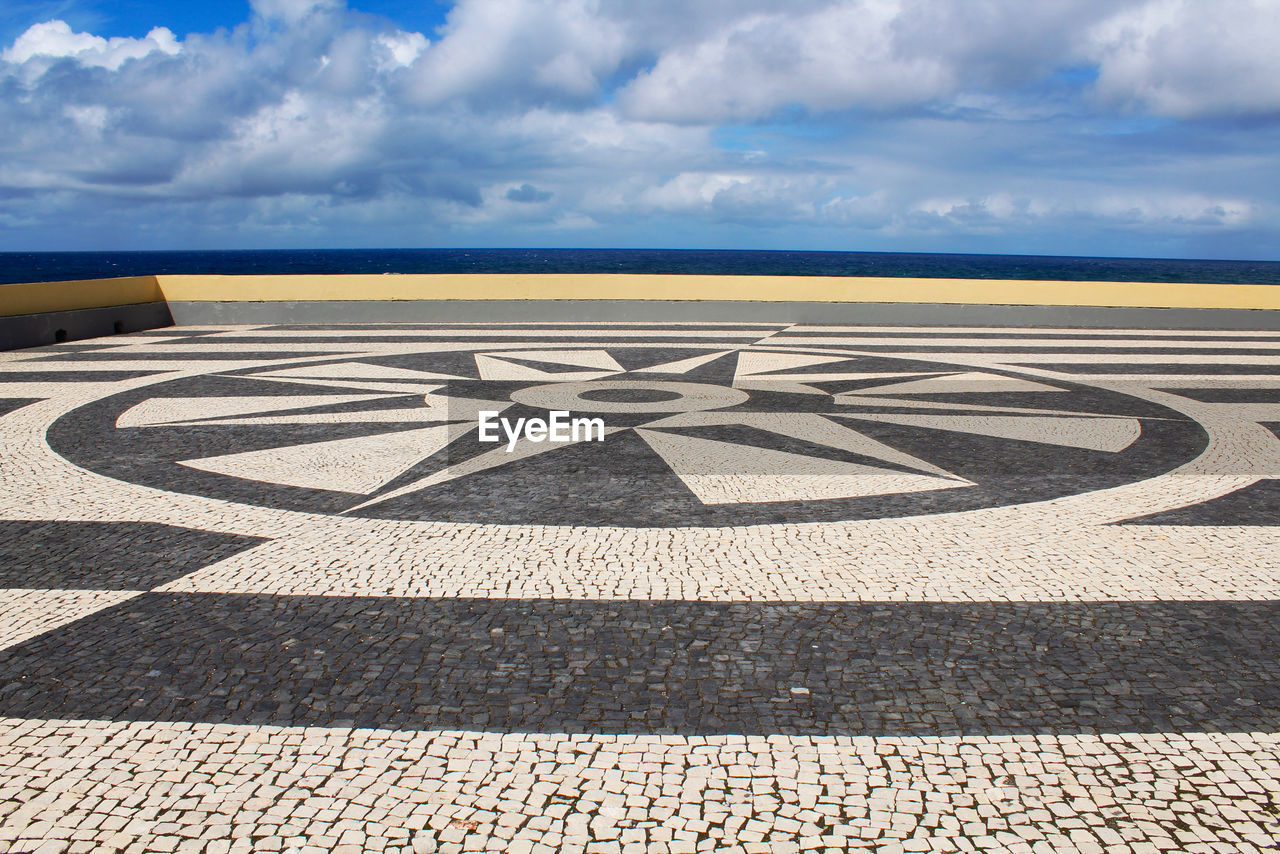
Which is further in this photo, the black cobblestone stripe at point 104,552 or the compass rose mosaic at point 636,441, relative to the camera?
the compass rose mosaic at point 636,441

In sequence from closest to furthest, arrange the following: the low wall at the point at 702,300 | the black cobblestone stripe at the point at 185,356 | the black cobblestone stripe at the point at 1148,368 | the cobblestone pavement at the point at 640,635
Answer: the cobblestone pavement at the point at 640,635 → the black cobblestone stripe at the point at 1148,368 → the black cobblestone stripe at the point at 185,356 → the low wall at the point at 702,300

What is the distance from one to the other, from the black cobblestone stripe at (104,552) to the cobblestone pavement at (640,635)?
0.11 feet

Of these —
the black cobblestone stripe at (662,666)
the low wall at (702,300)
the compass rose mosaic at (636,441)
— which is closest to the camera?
the black cobblestone stripe at (662,666)

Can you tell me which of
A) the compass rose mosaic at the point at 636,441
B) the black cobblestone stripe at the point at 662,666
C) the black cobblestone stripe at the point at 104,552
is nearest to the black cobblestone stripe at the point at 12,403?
the compass rose mosaic at the point at 636,441

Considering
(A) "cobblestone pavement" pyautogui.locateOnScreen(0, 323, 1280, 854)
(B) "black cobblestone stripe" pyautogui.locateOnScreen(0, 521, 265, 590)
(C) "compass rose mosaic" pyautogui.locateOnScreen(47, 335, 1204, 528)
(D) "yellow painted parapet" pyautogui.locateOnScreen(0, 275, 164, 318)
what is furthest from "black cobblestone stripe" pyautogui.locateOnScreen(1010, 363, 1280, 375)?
(D) "yellow painted parapet" pyautogui.locateOnScreen(0, 275, 164, 318)

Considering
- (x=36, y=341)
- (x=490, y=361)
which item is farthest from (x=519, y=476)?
(x=36, y=341)

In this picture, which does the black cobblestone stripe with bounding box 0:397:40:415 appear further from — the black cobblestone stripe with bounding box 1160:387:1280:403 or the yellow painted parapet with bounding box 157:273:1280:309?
the black cobblestone stripe with bounding box 1160:387:1280:403

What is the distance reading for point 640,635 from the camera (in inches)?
159

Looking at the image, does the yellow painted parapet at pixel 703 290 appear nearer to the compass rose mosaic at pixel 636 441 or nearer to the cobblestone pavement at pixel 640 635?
the compass rose mosaic at pixel 636 441

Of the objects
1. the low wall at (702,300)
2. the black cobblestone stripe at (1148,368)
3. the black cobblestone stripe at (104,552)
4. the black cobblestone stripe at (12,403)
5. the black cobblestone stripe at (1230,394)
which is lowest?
the black cobblestone stripe at (1230,394)

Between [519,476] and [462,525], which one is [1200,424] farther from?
[462,525]

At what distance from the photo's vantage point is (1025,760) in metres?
3.09

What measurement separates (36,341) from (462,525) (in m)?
13.2

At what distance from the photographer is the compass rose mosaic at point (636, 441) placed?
247 inches
